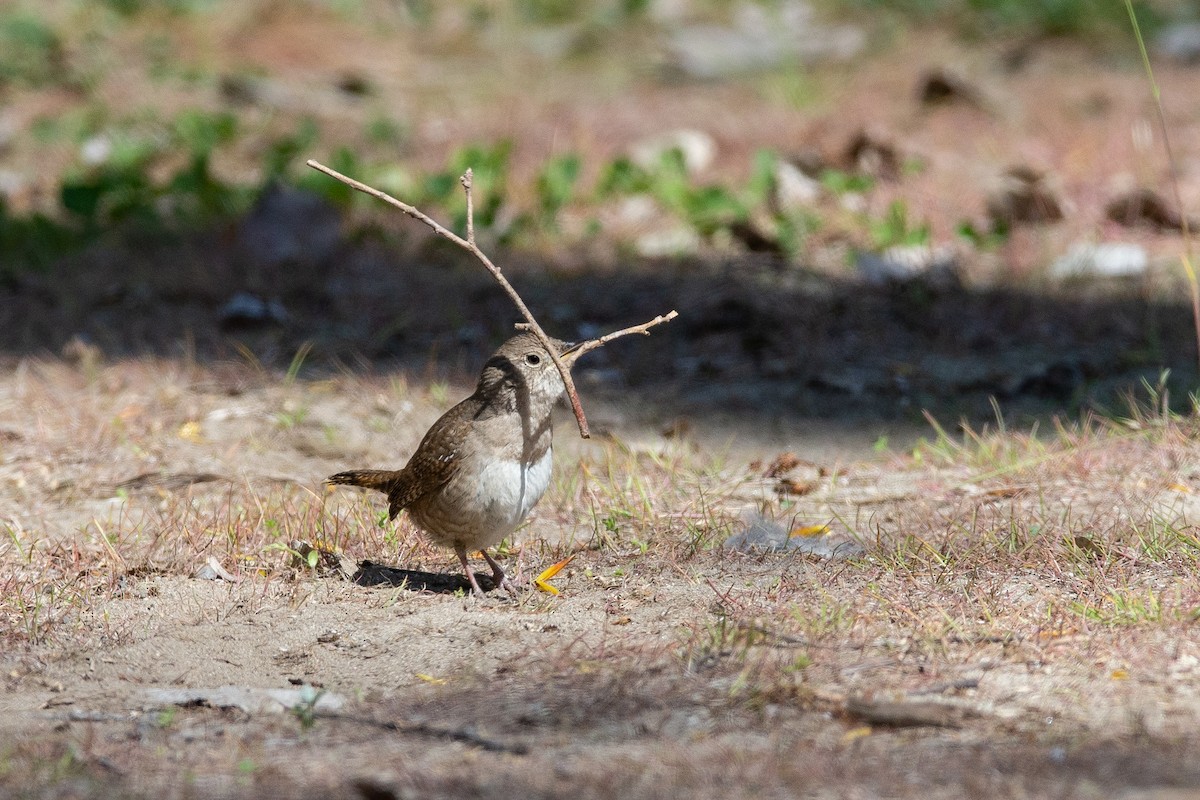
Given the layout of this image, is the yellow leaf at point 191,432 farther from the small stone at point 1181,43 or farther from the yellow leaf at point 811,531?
the small stone at point 1181,43

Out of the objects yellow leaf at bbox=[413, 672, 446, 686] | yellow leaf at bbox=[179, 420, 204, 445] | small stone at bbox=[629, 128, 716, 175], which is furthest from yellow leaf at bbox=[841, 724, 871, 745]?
small stone at bbox=[629, 128, 716, 175]

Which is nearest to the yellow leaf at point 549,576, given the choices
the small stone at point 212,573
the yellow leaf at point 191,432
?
the small stone at point 212,573

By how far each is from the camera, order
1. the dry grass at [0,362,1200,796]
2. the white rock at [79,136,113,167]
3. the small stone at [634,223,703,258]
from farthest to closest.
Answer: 1. the white rock at [79,136,113,167]
2. the small stone at [634,223,703,258]
3. the dry grass at [0,362,1200,796]

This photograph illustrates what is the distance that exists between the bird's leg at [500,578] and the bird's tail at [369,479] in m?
0.50

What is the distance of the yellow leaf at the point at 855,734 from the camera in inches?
123

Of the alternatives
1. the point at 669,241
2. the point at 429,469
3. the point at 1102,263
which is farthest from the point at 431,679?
the point at 1102,263

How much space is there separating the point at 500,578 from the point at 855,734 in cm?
157

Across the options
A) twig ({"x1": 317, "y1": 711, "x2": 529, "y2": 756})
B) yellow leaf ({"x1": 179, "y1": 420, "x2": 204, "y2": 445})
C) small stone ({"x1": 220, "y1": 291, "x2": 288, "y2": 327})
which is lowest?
twig ({"x1": 317, "y1": 711, "x2": 529, "y2": 756})

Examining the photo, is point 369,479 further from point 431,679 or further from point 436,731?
point 436,731

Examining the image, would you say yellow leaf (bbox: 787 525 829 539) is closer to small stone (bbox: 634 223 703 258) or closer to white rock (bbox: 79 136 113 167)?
small stone (bbox: 634 223 703 258)

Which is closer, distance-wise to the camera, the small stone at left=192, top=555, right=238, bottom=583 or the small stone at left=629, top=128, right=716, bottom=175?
the small stone at left=192, top=555, right=238, bottom=583

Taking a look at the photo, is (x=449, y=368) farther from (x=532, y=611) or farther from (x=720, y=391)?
(x=532, y=611)

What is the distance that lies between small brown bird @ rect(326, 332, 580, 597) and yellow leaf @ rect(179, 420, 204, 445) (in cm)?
177

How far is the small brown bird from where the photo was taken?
166 inches
